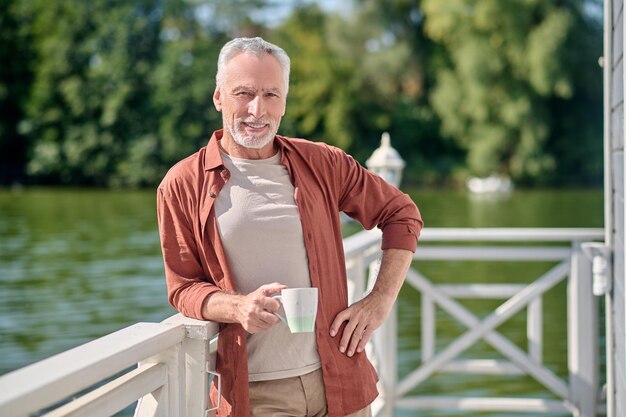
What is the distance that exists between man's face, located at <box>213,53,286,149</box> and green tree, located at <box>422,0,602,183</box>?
2418 centimetres

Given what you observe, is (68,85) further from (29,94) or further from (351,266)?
(351,266)

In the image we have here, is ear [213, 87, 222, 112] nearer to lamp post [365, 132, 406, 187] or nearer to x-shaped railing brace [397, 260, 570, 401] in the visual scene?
x-shaped railing brace [397, 260, 570, 401]

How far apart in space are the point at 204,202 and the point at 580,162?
27321mm

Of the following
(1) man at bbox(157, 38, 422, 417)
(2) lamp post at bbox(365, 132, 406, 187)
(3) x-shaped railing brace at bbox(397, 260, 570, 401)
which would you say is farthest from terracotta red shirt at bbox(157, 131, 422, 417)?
(2) lamp post at bbox(365, 132, 406, 187)

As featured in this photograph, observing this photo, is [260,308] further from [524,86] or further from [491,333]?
[524,86]

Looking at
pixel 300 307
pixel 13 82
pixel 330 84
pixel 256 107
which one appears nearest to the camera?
pixel 300 307

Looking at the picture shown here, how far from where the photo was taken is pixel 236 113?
186 centimetres

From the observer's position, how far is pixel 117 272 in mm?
13398

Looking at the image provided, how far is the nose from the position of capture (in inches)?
72.1

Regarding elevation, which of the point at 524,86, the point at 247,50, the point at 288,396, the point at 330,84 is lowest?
the point at 288,396

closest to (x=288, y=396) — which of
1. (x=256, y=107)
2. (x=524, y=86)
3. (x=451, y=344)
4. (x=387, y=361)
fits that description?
(x=256, y=107)

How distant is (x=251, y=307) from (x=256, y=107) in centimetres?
Result: 37

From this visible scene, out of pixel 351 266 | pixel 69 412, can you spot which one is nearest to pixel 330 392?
pixel 69 412

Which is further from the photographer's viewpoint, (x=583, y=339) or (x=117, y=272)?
(x=117, y=272)
